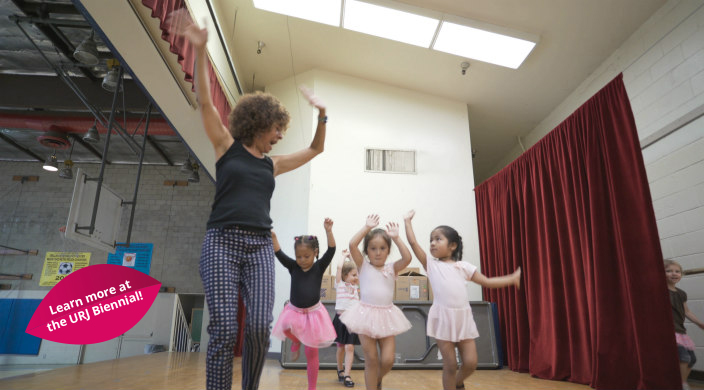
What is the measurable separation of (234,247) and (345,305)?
2583mm

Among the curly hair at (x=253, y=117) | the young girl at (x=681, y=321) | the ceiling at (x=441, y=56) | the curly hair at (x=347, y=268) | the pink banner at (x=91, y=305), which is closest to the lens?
the curly hair at (x=253, y=117)

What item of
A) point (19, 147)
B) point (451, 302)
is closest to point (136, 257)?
point (19, 147)

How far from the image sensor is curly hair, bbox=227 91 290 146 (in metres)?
1.62

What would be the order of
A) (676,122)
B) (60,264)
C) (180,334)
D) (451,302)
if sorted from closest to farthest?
(451,302) < (676,122) < (180,334) < (60,264)

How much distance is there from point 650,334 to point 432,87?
4.37m

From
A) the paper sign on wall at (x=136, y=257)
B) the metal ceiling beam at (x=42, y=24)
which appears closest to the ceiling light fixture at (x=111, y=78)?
the metal ceiling beam at (x=42, y=24)

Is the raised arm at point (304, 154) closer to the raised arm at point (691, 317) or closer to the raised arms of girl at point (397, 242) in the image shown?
the raised arms of girl at point (397, 242)

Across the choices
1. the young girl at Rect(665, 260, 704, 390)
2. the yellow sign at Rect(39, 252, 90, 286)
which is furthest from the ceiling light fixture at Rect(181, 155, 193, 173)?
the young girl at Rect(665, 260, 704, 390)

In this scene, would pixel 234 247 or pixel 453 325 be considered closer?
pixel 234 247

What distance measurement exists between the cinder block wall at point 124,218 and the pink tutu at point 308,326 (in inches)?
285

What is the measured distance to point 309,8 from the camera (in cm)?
488

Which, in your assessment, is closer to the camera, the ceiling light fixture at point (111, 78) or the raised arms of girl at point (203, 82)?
the raised arms of girl at point (203, 82)

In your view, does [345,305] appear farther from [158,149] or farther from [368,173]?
[158,149]

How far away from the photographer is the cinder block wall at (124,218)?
8852 millimetres
